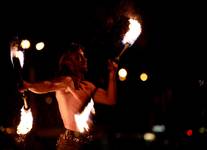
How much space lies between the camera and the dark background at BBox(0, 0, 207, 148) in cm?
861

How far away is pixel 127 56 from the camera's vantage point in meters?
9.24

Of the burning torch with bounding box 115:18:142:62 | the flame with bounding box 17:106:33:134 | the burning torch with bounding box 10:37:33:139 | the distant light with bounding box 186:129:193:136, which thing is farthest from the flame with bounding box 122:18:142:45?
the distant light with bounding box 186:129:193:136

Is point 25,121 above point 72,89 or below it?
below

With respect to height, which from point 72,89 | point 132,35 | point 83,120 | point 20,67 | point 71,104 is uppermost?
point 132,35

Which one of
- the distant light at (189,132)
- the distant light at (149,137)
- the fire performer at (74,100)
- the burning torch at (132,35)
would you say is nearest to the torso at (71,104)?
the fire performer at (74,100)

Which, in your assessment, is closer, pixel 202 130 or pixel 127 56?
pixel 127 56

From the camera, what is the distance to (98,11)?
8.75 meters

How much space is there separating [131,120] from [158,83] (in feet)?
2.69

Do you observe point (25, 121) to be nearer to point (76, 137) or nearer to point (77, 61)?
point (76, 137)

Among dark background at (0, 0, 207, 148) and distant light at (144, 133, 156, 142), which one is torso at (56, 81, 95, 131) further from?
distant light at (144, 133, 156, 142)

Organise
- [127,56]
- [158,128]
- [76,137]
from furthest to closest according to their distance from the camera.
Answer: [158,128] → [127,56] → [76,137]

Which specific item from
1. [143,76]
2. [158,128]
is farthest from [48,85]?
[158,128]

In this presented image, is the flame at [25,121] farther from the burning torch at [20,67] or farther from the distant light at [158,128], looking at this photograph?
the distant light at [158,128]

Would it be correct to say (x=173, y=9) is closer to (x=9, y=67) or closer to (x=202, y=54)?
(x=202, y=54)
